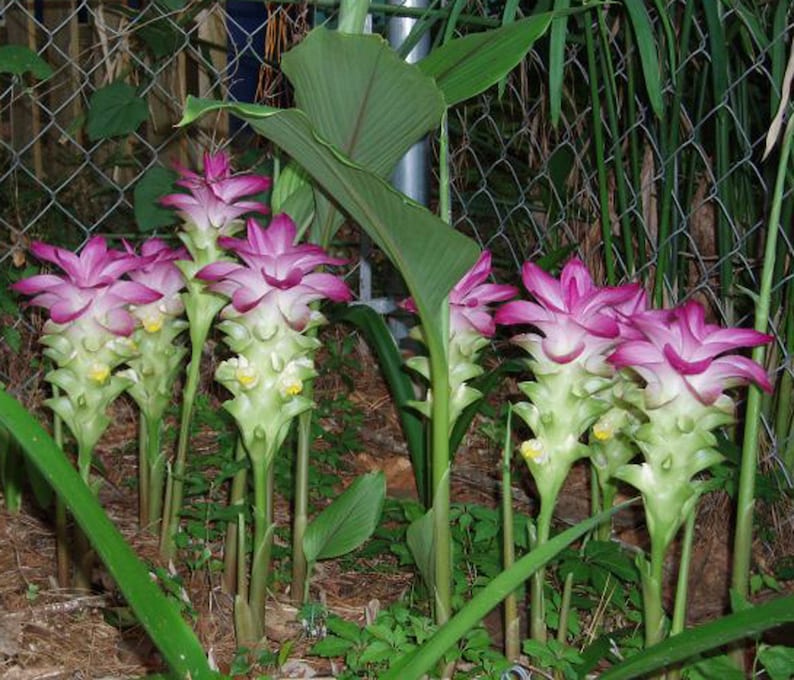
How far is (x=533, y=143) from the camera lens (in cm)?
219

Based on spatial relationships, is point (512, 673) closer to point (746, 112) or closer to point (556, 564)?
point (556, 564)

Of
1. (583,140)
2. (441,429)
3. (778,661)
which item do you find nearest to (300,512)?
(441,429)

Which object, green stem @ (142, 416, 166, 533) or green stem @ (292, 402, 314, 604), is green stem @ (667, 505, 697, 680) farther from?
green stem @ (142, 416, 166, 533)

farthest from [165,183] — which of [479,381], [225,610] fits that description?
[225,610]

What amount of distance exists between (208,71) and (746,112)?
1.05 metres

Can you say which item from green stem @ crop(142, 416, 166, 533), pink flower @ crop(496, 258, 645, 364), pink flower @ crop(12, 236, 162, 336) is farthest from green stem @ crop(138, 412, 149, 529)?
pink flower @ crop(496, 258, 645, 364)

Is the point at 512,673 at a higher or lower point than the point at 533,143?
lower

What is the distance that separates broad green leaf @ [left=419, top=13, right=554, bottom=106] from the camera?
40.2 inches

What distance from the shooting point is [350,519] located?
124 cm

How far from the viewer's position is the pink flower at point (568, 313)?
1.09 m

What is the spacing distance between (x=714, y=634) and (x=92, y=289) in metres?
0.74

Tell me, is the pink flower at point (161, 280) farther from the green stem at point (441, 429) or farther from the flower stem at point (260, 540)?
the green stem at point (441, 429)

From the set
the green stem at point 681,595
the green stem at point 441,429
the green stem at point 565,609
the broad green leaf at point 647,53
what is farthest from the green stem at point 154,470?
the broad green leaf at point 647,53

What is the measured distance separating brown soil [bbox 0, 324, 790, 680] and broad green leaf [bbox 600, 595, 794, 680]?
0.45m
